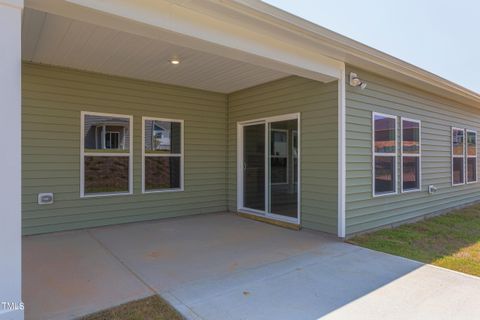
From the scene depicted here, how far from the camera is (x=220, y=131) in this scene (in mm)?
7008

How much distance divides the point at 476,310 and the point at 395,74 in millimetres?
4004

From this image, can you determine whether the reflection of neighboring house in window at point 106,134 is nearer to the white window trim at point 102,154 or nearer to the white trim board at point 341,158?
the white window trim at point 102,154

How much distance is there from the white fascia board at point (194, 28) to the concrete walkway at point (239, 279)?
8.24ft

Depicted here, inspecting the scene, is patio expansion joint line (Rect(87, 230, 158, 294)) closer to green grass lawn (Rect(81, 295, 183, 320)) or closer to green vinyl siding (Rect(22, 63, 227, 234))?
green grass lawn (Rect(81, 295, 183, 320))

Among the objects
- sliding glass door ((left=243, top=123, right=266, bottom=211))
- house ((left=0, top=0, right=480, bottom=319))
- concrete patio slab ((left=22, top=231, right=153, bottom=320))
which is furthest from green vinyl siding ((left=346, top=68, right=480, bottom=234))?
concrete patio slab ((left=22, top=231, right=153, bottom=320))

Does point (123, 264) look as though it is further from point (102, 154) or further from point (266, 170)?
point (266, 170)

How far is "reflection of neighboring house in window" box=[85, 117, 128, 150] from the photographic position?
533 centimetres

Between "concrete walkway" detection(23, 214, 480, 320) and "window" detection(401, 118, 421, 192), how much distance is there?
249 cm

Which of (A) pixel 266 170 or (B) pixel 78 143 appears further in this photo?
(A) pixel 266 170

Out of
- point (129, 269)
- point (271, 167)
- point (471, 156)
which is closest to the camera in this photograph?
point (129, 269)

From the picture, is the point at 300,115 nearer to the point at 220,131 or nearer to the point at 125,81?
the point at 220,131

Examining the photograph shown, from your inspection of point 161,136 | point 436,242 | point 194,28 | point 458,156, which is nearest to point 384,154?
point 436,242

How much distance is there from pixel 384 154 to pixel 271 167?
6.88 ft
